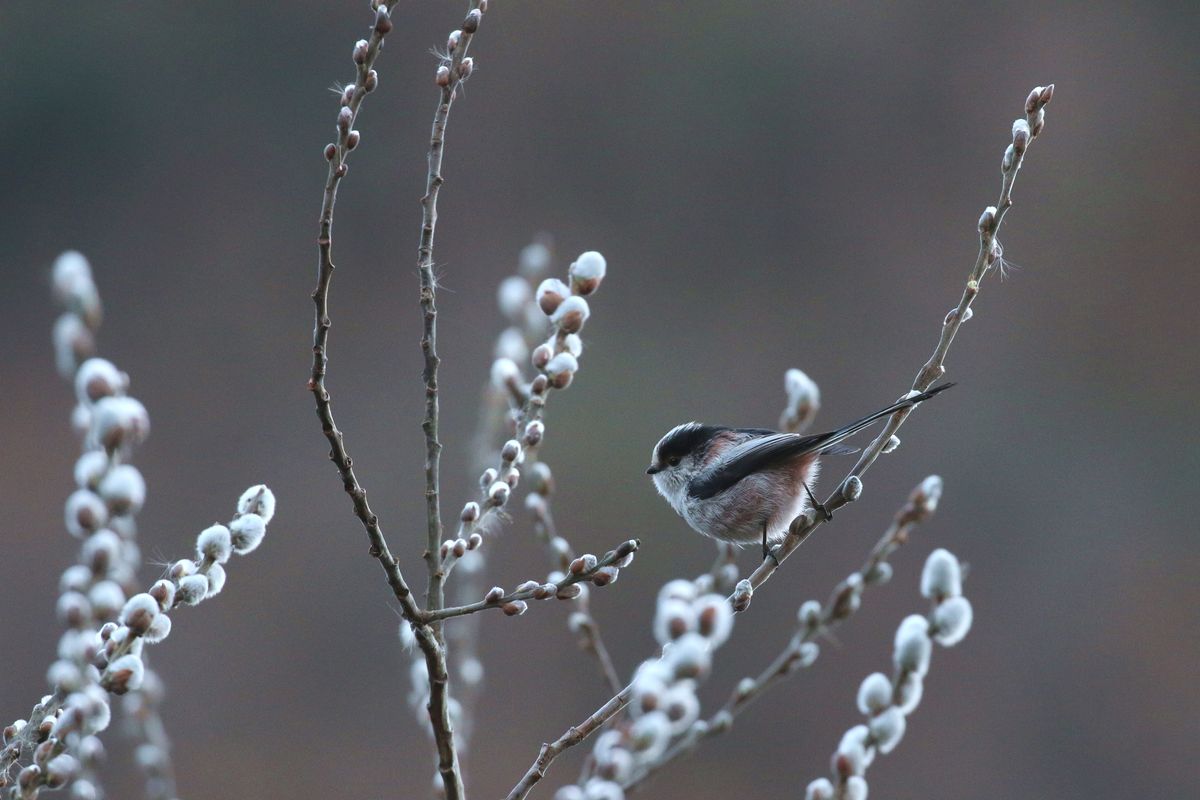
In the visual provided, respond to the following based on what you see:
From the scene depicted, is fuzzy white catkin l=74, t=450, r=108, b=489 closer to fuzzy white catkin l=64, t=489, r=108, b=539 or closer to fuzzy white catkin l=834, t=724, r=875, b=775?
fuzzy white catkin l=64, t=489, r=108, b=539

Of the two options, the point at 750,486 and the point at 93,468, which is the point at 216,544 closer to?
the point at 93,468

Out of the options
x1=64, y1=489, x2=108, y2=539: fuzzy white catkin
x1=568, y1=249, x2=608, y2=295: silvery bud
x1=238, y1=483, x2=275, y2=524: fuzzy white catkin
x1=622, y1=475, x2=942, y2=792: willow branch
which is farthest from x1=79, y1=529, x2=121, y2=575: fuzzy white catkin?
x1=622, y1=475, x2=942, y2=792: willow branch

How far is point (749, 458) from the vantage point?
51.8 inches

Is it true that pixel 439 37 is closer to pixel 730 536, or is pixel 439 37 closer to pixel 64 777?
pixel 730 536

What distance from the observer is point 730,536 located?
4.34 feet

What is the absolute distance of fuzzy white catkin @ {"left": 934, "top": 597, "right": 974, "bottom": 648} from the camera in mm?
813

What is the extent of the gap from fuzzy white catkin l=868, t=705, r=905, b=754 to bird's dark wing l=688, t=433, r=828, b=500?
0.40m

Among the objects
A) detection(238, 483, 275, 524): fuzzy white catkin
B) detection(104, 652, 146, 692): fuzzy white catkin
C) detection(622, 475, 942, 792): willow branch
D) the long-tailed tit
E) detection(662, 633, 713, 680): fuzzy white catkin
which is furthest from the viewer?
the long-tailed tit

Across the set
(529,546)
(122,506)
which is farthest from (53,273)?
(529,546)

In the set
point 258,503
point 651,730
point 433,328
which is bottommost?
point 651,730

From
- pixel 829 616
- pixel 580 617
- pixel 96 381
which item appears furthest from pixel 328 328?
pixel 829 616

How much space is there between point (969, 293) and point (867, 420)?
0.52 feet

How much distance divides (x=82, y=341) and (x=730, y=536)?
856 millimetres

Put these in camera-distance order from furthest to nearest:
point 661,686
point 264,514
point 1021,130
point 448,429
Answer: point 448,429 → point 1021,130 → point 264,514 → point 661,686
